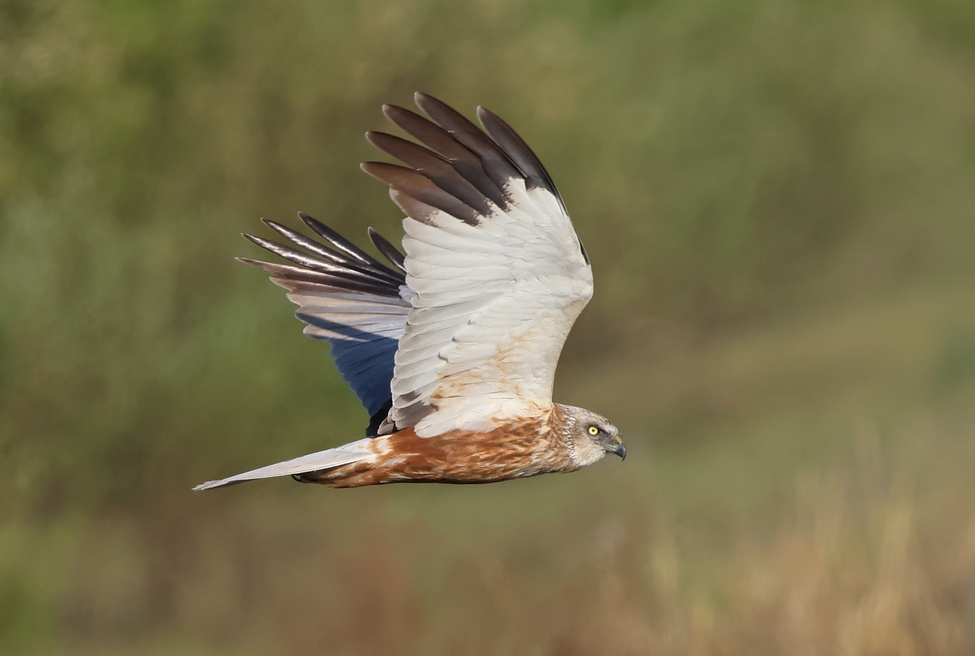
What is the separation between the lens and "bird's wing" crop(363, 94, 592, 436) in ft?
15.2

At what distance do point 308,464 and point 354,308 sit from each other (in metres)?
1.28

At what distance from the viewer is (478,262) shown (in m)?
4.83

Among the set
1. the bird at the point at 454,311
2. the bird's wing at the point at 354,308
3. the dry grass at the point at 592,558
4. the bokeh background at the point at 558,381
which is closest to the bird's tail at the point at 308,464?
the bird at the point at 454,311

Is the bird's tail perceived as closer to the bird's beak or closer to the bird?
the bird

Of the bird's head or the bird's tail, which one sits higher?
the bird's tail

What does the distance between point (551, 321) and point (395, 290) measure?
140 centimetres

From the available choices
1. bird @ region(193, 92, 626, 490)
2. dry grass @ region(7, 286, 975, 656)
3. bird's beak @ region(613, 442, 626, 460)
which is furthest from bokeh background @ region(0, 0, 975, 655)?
bird @ region(193, 92, 626, 490)

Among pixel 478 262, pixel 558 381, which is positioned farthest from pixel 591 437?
pixel 558 381

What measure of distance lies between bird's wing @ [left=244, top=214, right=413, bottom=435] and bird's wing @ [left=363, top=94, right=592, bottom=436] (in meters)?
0.90

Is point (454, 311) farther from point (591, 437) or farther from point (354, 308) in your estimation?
point (354, 308)

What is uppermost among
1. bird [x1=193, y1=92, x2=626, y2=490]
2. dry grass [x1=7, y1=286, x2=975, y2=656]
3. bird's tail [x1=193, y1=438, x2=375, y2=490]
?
bird [x1=193, y1=92, x2=626, y2=490]

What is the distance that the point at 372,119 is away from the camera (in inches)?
608

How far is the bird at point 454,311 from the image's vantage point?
184 inches

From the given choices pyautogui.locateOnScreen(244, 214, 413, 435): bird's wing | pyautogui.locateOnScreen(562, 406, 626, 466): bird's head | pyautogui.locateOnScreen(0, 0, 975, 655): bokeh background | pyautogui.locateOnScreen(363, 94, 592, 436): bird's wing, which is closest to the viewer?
pyautogui.locateOnScreen(363, 94, 592, 436): bird's wing
